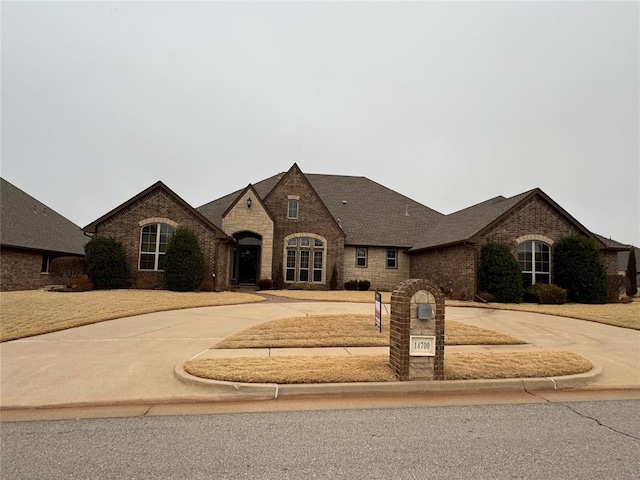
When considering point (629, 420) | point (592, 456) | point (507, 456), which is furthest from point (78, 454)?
point (629, 420)

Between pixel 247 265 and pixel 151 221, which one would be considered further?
pixel 247 265

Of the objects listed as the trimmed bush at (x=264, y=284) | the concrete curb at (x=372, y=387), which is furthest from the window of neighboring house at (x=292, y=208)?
the concrete curb at (x=372, y=387)

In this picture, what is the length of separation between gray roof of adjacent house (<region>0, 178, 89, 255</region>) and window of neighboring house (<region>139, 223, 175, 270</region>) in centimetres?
679

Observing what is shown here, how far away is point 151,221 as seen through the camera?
22.3m

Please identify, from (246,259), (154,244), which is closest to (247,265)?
(246,259)

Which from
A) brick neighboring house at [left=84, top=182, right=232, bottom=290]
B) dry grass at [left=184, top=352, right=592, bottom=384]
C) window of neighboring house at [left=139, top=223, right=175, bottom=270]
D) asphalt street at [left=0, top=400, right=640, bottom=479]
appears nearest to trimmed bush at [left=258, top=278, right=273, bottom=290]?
brick neighboring house at [left=84, top=182, right=232, bottom=290]

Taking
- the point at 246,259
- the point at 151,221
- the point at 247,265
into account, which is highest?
the point at 151,221

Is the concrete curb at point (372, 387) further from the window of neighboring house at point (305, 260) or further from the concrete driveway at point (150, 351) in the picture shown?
the window of neighboring house at point (305, 260)

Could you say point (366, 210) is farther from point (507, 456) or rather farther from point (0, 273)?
point (507, 456)

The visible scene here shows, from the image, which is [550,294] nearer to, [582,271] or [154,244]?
[582,271]

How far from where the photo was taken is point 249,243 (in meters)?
27.0

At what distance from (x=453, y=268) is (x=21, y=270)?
2433 centimetres

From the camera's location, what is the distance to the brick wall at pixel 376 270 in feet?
93.3

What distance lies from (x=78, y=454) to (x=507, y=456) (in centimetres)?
433
